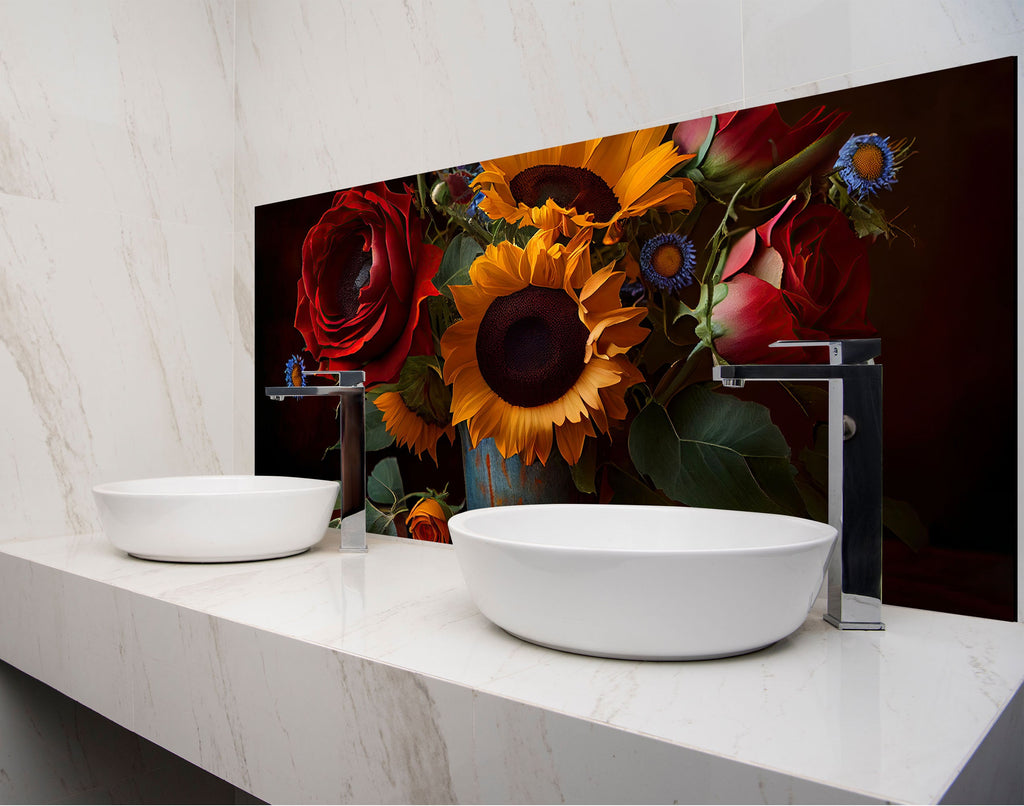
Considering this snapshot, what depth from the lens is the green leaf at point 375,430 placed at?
5.16 ft

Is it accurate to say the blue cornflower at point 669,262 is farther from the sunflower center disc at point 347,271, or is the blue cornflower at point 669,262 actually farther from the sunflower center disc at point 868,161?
the sunflower center disc at point 347,271

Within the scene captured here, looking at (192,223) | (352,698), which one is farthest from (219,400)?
(352,698)

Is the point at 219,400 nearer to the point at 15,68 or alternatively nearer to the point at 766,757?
the point at 15,68

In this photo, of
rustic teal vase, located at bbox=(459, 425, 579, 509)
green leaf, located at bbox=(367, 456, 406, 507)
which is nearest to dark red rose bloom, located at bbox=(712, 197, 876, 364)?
rustic teal vase, located at bbox=(459, 425, 579, 509)

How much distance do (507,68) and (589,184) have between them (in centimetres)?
31

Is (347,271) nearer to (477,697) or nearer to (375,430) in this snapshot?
(375,430)

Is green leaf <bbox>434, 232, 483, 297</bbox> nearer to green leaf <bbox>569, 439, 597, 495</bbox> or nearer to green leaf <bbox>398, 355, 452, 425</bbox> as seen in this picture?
green leaf <bbox>398, 355, 452, 425</bbox>

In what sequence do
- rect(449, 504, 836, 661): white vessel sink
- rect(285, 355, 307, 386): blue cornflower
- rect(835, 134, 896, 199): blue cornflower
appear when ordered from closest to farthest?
rect(449, 504, 836, 661): white vessel sink
rect(835, 134, 896, 199): blue cornflower
rect(285, 355, 307, 386): blue cornflower

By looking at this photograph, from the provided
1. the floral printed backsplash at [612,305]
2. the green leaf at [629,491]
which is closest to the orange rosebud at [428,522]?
the floral printed backsplash at [612,305]

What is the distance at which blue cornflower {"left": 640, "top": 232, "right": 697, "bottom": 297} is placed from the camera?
1.21m

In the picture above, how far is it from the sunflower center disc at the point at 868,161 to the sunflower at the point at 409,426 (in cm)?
79

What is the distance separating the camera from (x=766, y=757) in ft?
2.00

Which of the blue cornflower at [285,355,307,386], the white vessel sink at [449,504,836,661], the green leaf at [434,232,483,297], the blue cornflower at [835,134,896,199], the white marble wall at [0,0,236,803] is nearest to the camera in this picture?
the white vessel sink at [449,504,836,661]

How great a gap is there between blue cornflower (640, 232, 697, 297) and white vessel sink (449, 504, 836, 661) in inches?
18.6
